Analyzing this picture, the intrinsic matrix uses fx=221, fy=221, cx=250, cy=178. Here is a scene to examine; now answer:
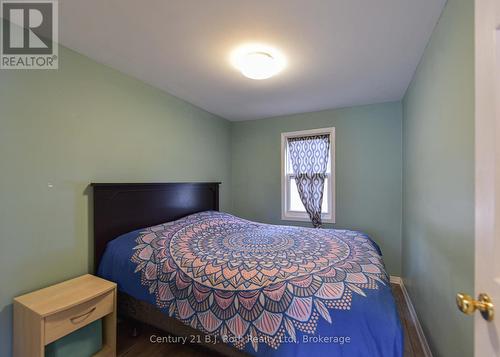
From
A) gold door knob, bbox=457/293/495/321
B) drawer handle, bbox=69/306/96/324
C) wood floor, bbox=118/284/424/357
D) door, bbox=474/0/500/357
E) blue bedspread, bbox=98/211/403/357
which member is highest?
door, bbox=474/0/500/357

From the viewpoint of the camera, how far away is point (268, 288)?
4.14 ft

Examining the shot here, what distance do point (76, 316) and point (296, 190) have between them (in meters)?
2.84

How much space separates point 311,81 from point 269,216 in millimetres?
2088

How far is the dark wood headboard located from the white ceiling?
1142 millimetres

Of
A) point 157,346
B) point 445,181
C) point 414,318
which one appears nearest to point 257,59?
point 445,181

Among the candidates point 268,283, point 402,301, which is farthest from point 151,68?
point 402,301

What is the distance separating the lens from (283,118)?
3504 mm

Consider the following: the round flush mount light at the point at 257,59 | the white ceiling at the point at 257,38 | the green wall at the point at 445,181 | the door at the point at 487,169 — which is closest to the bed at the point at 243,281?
the green wall at the point at 445,181

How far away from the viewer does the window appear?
10.5 ft

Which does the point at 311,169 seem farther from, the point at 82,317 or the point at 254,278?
the point at 82,317

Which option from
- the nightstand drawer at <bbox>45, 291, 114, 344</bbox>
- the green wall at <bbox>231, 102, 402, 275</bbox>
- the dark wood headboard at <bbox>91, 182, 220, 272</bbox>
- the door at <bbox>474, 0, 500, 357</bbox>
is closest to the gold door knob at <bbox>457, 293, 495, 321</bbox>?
the door at <bbox>474, 0, 500, 357</bbox>

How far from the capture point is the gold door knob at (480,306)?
0.58m

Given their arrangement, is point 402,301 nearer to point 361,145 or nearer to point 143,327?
point 361,145

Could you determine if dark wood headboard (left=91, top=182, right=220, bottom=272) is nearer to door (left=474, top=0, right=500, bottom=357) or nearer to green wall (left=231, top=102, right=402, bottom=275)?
green wall (left=231, top=102, right=402, bottom=275)
